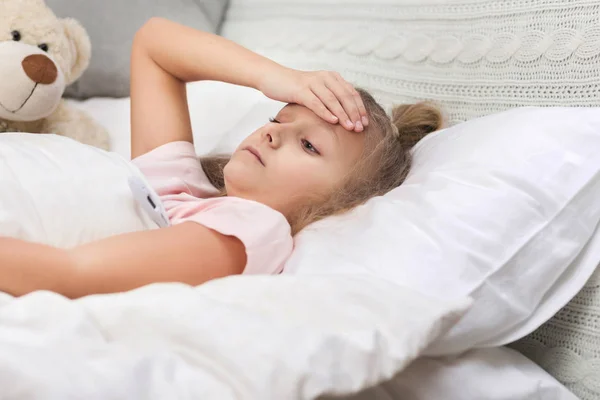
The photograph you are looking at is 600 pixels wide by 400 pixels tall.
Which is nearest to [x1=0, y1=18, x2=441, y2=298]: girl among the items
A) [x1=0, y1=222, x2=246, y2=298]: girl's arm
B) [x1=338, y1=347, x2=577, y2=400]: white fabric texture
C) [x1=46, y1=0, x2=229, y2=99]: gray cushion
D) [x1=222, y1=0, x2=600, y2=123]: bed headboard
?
[x1=0, y1=222, x2=246, y2=298]: girl's arm

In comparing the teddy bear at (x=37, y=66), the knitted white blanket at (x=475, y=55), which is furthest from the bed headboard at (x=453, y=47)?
the teddy bear at (x=37, y=66)

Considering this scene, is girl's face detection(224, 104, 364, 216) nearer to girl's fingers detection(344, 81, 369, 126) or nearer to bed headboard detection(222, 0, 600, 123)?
girl's fingers detection(344, 81, 369, 126)

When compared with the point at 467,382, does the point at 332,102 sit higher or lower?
higher

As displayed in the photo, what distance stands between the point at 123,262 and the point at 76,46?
0.79m

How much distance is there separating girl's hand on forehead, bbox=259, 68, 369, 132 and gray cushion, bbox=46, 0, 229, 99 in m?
0.72

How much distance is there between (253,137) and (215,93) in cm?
52

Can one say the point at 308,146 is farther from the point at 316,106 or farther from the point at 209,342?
the point at 209,342

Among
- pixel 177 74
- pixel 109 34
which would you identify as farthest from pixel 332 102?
pixel 109 34

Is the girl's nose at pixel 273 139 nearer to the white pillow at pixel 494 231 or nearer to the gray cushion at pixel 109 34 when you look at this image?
the white pillow at pixel 494 231

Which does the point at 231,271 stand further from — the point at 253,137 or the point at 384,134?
the point at 384,134

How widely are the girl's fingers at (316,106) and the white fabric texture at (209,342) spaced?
39 centimetres

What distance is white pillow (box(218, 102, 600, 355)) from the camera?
683mm

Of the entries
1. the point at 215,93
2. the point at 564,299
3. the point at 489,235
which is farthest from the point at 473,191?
the point at 215,93

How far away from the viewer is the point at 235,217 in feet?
2.67
